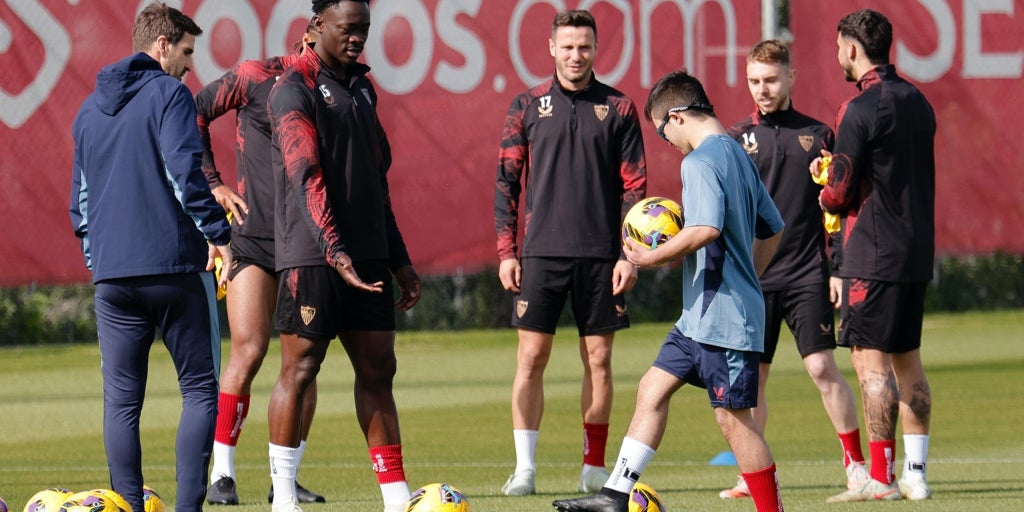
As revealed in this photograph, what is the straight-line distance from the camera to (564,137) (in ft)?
31.4

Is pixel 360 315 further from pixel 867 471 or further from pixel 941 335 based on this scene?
pixel 941 335

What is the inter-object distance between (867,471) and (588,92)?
2516mm

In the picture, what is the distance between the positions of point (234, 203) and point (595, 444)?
2321mm

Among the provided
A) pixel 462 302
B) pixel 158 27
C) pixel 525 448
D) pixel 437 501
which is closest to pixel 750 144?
pixel 525 448

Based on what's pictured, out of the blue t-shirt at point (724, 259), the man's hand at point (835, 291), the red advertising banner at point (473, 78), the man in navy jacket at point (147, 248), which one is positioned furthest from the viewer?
the red advertising banner at point (473, 78)

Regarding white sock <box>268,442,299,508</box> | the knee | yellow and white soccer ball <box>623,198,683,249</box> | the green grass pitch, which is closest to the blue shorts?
yellow and white soccer ball <box>623,198,683,249</box>

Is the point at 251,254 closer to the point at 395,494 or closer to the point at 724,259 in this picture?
the point at 395,494

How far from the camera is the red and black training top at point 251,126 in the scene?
345 inches

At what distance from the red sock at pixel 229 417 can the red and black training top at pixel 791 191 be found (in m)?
2.84

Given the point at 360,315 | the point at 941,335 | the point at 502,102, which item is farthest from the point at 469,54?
the point at 941,335

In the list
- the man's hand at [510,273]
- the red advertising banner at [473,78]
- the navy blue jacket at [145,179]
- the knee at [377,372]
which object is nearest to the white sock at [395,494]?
the knee at [377,372]

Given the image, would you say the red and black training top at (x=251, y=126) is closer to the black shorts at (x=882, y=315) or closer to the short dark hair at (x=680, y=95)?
the short dark hair at (x=680, y=95)

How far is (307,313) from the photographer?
24.6 ft

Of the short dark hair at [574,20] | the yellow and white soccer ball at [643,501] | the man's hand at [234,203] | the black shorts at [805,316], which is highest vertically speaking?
the short dark hair at [574,20]
